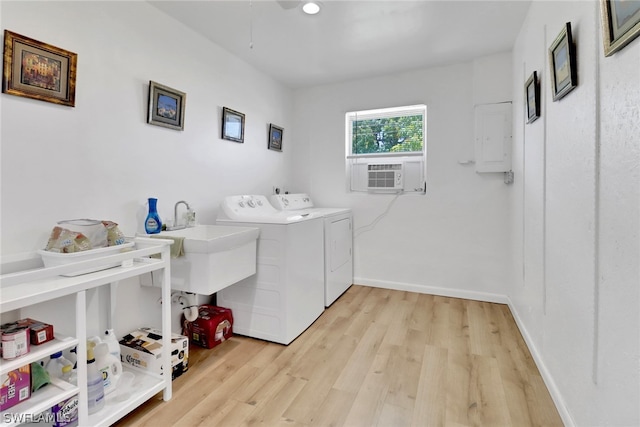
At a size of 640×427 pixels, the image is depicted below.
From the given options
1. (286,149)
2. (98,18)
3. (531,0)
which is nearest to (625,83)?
(531,0)

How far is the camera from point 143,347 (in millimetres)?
1694

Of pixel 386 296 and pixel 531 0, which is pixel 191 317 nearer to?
pixel 386 296

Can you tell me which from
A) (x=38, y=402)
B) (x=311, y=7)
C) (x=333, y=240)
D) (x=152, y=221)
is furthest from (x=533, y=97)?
(x=38, y=402)

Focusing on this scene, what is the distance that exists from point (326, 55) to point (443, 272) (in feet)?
7.69

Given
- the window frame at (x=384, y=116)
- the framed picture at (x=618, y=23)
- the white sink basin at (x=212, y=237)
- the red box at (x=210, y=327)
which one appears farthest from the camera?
the window frame at (x=384, y=116)

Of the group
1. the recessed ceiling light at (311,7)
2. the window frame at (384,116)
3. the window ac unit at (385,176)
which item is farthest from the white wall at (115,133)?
the window ac unit at (385,176)

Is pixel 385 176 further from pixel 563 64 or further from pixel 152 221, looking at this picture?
pixel 152 221

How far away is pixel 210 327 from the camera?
211 centimetres

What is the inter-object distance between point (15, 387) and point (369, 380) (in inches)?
60.3

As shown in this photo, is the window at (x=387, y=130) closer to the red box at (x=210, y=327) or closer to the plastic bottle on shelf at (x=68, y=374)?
the red box at (x=210, y=327)

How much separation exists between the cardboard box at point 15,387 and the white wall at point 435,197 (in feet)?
9.09

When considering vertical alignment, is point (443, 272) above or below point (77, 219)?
below

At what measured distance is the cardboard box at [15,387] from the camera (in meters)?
1.07

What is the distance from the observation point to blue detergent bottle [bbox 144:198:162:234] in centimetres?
190
